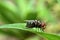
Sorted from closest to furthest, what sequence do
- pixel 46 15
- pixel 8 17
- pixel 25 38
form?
pixel 25 38 < pixel 46 15 < pixel 8 17

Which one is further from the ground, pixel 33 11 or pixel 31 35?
pixel 33 11

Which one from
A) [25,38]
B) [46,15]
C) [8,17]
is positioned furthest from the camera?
[8,17]

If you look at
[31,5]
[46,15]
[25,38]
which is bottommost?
[25,38]

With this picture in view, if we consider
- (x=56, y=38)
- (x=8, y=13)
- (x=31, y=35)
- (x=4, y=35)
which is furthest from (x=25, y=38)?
(x=56, y=38)

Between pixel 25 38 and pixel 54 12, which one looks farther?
pixel 54 12

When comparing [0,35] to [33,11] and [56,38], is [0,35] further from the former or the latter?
[56,38]

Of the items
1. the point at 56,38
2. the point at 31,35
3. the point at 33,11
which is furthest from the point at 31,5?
the point at 56,38
